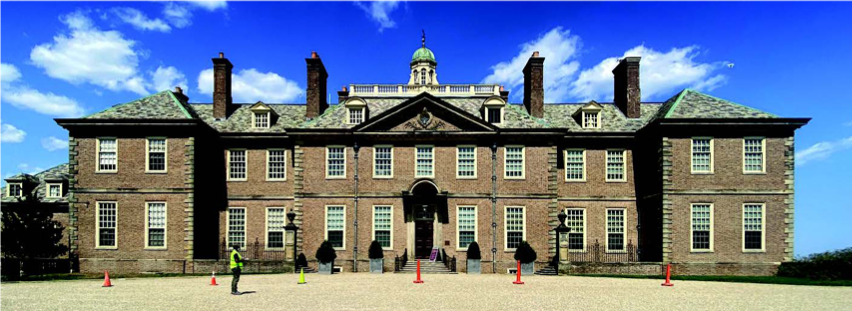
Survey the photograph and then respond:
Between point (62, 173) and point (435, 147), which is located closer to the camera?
point (435, 147)

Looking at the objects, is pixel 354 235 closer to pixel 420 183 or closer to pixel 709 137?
pixel 420 183

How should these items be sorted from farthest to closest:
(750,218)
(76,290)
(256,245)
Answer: (256,245) < (750,218) < (76,290)

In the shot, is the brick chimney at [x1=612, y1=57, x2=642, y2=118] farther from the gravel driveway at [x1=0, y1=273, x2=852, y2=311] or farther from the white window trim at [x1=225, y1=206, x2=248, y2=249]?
the white window trim at [x1=225, y1=206, x2=248, y2=249]

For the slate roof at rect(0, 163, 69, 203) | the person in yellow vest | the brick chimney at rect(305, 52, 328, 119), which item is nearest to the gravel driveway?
the person in yellow vest

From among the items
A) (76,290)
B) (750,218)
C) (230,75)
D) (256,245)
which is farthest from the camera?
(230,75)

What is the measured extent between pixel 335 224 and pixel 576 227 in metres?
12.1

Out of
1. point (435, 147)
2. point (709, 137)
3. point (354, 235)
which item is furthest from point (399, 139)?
point (709, 137)

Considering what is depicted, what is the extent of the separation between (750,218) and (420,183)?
15280mm

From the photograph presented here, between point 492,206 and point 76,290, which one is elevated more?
point 492,206

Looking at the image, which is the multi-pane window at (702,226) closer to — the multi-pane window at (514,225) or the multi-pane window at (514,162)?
the multi-pane window at (514,225)

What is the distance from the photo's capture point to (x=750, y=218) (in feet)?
87.2

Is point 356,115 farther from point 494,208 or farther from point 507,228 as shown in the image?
point 507,228

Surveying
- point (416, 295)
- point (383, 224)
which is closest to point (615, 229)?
point (383, 224)

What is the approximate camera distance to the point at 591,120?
30062 millimetres
